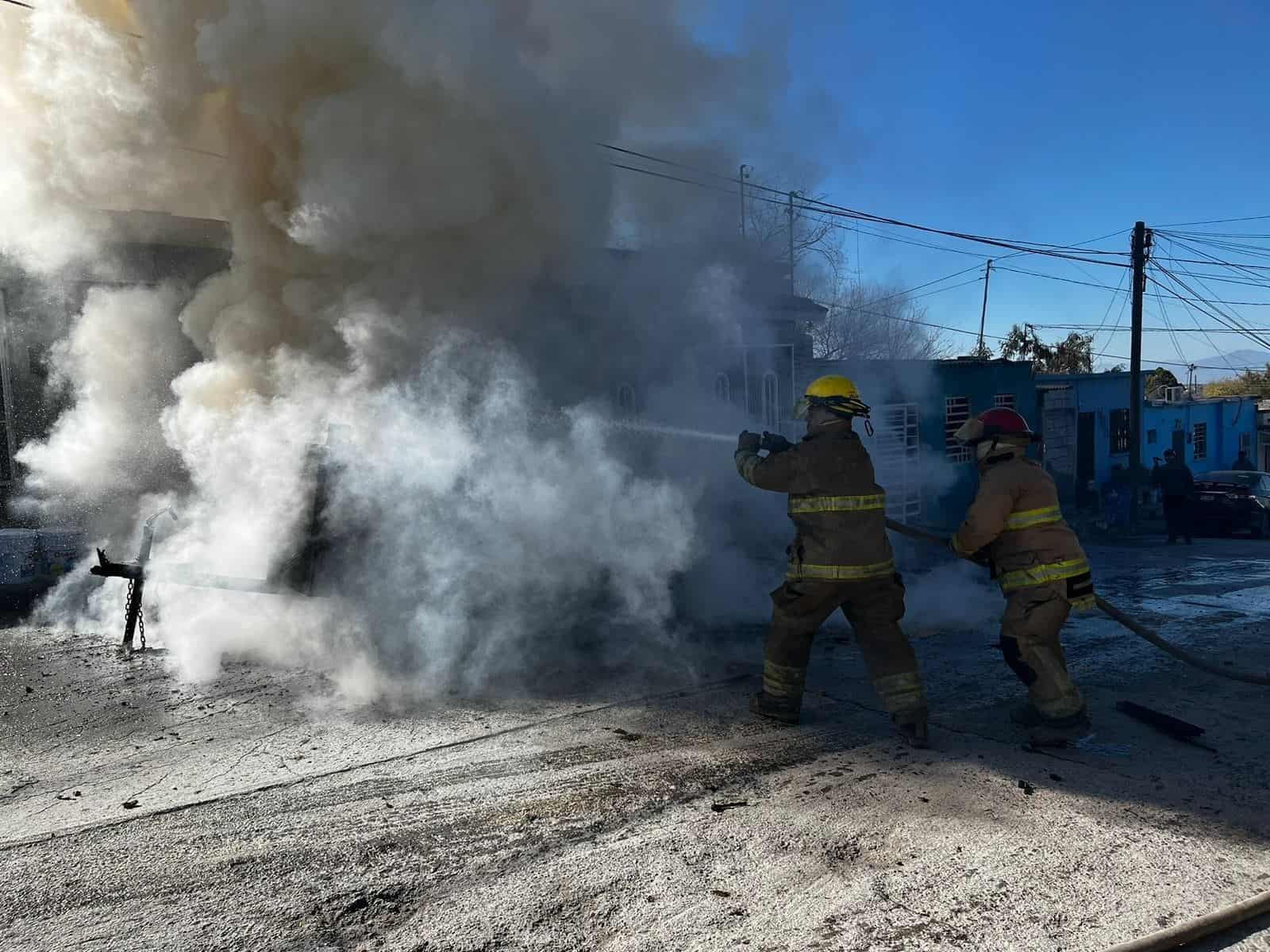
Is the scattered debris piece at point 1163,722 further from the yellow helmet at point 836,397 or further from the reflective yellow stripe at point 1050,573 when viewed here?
the yellow helmet at point 836,397

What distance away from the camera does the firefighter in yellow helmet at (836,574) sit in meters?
4.03

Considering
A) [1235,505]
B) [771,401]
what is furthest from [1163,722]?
[1235,505]

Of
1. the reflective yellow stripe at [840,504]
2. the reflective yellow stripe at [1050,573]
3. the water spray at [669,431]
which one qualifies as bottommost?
the reflective yellow stripe at [1050,573]

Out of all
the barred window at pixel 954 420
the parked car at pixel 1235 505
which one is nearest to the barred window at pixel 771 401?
the barred window at pixel 954 420

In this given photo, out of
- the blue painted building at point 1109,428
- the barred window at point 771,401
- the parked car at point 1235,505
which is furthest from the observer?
the blue painted building at point 1109,428

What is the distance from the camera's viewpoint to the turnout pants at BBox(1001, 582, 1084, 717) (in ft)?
13.3

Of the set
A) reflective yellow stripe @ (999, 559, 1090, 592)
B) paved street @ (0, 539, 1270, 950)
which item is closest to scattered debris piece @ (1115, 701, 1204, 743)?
paved street @ (0, 539, 1270, 950)

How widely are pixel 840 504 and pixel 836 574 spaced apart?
34 cm

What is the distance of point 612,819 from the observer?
3.22m

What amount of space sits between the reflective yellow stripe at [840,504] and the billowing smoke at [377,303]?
6.48 feet

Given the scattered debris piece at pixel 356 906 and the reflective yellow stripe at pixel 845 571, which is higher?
the reflective yellow stripe at pixel 845 571

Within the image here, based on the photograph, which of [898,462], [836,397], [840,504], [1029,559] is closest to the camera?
[840,504]

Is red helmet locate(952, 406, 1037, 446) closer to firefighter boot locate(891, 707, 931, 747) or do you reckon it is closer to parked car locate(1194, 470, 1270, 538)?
firefighter boot locate(891, 707, 931, 747)

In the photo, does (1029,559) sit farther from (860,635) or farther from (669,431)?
(669,431)
